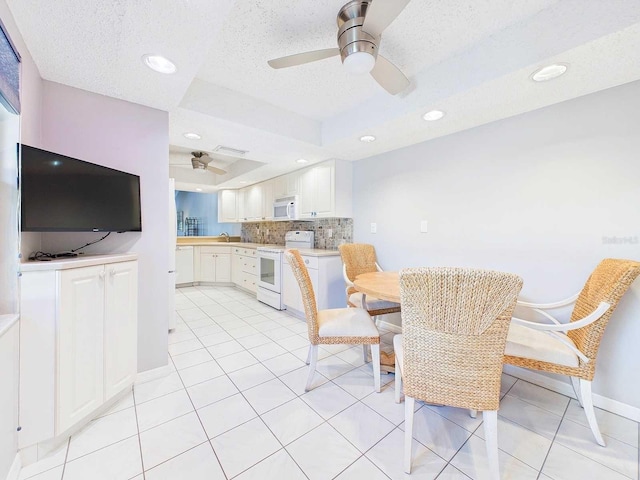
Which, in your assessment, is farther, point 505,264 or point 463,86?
point 505,264

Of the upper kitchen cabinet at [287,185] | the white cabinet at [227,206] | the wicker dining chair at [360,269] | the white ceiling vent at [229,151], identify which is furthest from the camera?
the white cabinet at [227,206]

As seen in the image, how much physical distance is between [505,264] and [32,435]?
321 centimetres

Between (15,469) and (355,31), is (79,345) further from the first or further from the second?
(355,31)

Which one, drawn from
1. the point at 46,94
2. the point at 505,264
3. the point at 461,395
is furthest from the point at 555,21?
the point at 46,94

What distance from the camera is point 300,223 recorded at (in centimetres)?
454

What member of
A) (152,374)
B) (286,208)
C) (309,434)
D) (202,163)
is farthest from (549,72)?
(202,163)

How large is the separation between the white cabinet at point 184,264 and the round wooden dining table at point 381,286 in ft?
13.9

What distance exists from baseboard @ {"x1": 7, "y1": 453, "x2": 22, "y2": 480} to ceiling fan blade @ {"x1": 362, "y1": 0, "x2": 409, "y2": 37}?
8.62 ft

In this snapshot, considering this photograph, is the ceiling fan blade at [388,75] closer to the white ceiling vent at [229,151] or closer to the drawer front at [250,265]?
the white ceiling vent at [229,151]

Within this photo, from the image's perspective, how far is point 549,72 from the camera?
1571 mm

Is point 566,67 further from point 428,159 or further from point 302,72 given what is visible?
point 302,72

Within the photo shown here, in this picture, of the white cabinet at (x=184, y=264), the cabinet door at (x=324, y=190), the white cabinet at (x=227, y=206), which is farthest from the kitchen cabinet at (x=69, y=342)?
the white cabinet at (x=227, y=206)

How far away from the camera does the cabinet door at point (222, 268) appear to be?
17.7 feet

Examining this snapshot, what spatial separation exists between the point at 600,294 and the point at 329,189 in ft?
8.77
